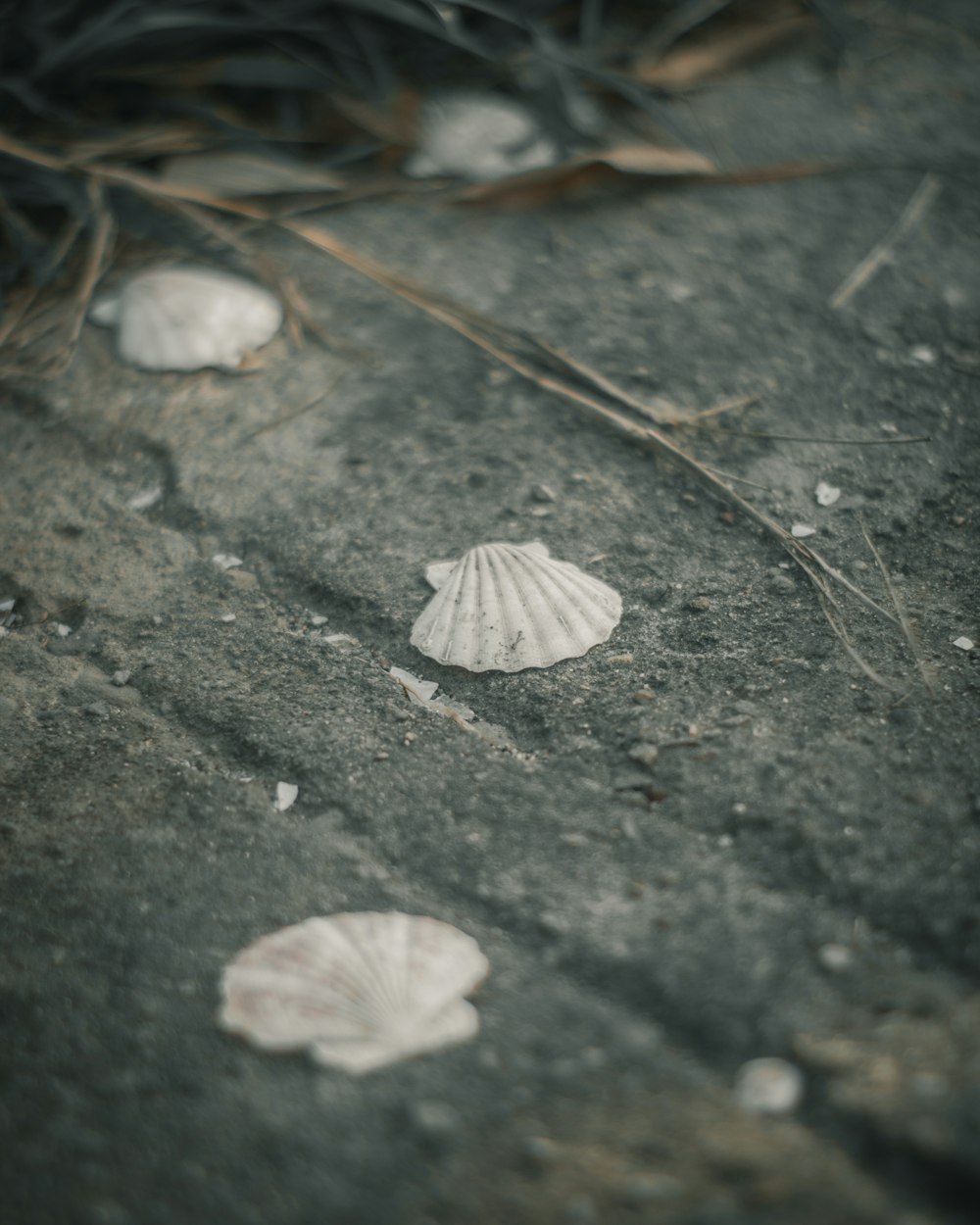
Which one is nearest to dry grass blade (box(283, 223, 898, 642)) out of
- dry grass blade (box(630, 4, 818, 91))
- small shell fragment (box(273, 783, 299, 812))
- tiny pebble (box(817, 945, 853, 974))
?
tiny pebble (box(817, 945, 853, 974))

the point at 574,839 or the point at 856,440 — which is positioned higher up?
the point at 856,440

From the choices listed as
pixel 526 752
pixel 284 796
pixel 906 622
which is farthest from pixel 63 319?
pixel 906 622

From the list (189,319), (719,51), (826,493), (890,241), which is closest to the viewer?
(826,493)

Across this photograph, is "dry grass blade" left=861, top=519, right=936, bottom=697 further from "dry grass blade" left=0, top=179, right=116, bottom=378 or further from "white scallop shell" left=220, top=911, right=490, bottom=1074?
"dry grass blade" left=0, top=179, right=116, bottom=378

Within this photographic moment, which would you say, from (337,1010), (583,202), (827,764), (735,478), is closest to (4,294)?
(583,202)

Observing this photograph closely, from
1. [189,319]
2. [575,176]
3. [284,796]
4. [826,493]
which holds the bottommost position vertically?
[284,796]

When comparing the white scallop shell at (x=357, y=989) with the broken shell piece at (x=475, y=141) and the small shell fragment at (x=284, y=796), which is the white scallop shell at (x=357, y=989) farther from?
the broken shell piece at (x=475, y=141)

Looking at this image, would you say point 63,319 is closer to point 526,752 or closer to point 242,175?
point 242,175
